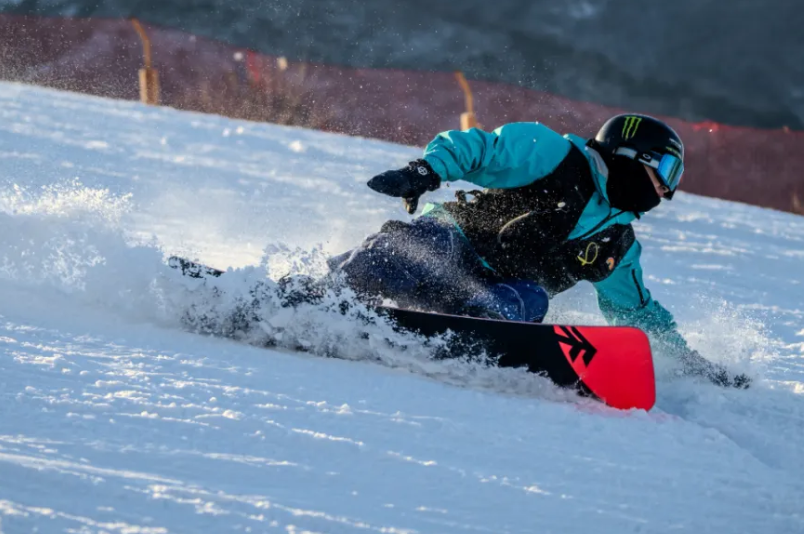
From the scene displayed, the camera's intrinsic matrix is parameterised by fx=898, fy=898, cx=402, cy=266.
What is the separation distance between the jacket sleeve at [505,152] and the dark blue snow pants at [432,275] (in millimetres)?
291

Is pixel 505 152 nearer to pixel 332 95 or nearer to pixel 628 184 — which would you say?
pixel 628 184

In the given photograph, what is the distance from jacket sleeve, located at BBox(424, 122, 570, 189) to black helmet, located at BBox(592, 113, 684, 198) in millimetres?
189

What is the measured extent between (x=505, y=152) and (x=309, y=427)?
4.80 ft

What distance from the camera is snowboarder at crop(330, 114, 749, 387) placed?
134 inches

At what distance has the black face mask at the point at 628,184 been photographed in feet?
11.2

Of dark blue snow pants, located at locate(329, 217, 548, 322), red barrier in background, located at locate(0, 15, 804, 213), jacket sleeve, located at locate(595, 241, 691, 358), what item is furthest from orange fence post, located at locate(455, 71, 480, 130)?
dark blue snow pants, located at locate(329, 217, 548, 322)

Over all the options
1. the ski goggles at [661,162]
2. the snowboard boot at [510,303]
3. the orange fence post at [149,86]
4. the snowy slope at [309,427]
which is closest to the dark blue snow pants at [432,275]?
the snowboard boot at [510,303]

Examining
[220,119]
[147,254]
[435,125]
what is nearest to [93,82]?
[220,119]

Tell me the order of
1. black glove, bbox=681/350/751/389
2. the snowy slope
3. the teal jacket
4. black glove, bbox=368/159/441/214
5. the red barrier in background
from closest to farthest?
1. the snowy slope
2. black glove, bbox=368/159/441/214
3. the teal jacket
4. black glove, bbox=681/350/751/389
5. the red barrier in background

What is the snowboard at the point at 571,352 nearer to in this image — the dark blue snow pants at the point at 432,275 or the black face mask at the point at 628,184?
the dark blue snow pants at the point at 432,275

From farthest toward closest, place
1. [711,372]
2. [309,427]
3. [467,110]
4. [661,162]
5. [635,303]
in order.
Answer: [467,110]
[635,303]
[711,372]
[661,162]
[309,427]

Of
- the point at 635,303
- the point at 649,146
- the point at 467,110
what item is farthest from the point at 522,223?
the point at 467,110

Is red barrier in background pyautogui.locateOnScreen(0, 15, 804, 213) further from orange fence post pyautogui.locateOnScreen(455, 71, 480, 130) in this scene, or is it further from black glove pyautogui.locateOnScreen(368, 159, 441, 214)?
black glove pyautogui.locateOnScreen(368, 159, 441, 214)

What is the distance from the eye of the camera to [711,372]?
143 inches
